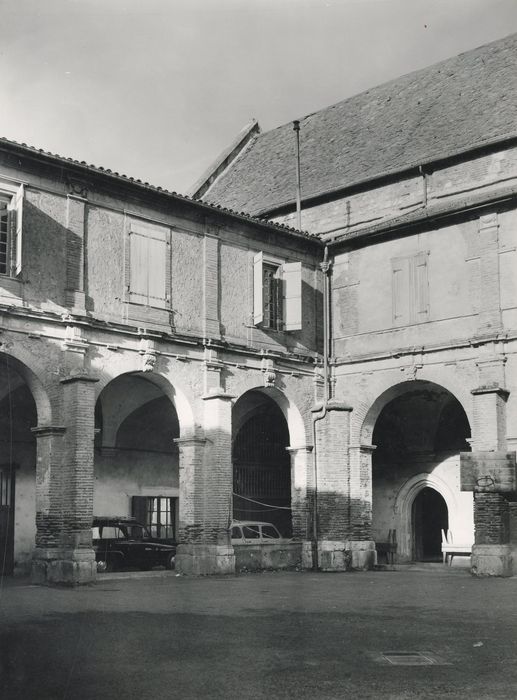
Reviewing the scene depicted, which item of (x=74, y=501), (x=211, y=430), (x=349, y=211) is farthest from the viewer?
(x=349, y=211)

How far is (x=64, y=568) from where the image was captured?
16.9 m

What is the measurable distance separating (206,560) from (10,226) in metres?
8.09

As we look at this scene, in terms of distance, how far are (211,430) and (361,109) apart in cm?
1295

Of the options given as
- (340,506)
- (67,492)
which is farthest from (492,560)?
(67,492)

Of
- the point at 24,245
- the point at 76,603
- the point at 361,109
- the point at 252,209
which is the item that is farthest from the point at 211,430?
the point at 361,109

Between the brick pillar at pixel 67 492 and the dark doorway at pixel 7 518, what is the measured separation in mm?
3309

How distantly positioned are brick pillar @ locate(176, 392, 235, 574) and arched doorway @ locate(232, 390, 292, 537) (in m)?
3.91

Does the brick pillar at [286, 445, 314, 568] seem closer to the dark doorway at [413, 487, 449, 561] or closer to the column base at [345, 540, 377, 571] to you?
the column base at [345, 540, 377, 571]

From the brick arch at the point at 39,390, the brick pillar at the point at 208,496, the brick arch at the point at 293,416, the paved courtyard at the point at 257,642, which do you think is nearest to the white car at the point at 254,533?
the brick pillar at the point at 208,496

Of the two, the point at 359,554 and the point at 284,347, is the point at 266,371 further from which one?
the point at 359,554

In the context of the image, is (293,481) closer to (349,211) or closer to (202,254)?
(202,254)

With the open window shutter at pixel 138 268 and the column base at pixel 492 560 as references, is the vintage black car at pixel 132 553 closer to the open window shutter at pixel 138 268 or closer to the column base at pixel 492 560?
the open window shutter at pixel 138 268

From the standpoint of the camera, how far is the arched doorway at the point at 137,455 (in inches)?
886

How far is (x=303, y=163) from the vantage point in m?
27.1
